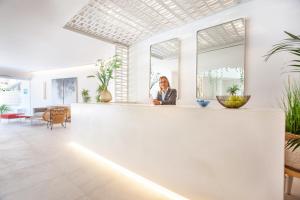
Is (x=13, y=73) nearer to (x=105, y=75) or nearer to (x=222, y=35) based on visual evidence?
(x=105, y=75)

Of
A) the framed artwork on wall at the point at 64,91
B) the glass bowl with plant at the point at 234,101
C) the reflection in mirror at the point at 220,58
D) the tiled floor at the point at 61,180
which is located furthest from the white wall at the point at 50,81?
the glass bowl with plant at the point at 234,101

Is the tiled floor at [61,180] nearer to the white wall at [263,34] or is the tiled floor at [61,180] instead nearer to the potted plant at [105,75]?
the potted plant at [105,75]

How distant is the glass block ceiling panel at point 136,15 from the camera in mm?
2656

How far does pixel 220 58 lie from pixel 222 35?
15.7 inches

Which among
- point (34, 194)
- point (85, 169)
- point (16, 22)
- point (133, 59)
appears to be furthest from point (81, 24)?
point (34, 194)

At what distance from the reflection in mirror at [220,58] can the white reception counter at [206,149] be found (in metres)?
1.45

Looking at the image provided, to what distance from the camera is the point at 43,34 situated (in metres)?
3.71

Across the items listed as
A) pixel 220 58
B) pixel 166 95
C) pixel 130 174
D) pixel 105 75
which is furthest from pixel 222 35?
pixel 130 174

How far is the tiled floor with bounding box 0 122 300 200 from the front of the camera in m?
1.75

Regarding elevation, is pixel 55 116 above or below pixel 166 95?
below

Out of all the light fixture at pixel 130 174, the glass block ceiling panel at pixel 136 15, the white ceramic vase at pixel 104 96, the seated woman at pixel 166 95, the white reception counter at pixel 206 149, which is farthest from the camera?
the white ceramic vase at pixel 104 96

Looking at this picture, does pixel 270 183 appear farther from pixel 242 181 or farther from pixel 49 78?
pixel 49 78

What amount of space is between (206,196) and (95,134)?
2162 millimetres

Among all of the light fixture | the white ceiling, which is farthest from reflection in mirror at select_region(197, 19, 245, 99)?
the white ceiling
